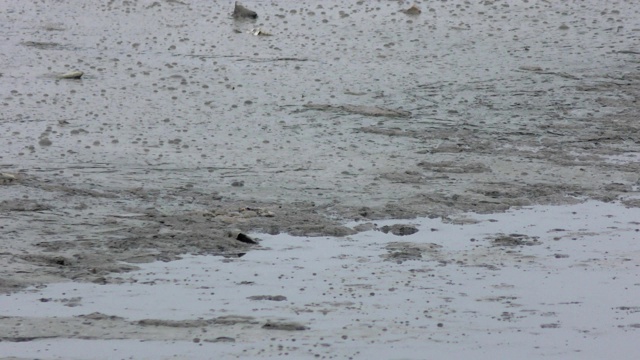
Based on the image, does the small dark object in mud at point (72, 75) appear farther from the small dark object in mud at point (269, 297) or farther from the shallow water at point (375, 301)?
the small dark object in mud at point (269, 297)

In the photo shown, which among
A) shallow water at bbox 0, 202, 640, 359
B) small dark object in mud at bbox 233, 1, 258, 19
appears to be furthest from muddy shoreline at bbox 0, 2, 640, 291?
shallow water at bbox 0, 202, 640, 359

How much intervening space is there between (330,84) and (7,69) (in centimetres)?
280

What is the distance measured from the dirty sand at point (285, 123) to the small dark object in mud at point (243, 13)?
2.5 inches

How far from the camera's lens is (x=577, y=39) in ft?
35.0

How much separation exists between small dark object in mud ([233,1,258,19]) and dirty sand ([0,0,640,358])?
0.06 meters

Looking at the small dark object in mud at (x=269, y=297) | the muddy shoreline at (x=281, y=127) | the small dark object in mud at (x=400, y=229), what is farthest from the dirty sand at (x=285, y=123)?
the small dark object in mud at (x=269, y=297)

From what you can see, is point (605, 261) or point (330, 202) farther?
point (330, 202)

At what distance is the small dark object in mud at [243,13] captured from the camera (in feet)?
36.3

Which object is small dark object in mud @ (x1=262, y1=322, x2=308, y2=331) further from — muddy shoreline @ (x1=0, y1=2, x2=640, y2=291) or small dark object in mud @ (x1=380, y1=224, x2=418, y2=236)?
small dark object in mud @ (x1=380, y1=224, x2=418, y2=236)

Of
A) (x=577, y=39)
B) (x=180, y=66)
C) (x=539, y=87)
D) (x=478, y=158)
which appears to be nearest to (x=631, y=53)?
(x=577, y=39)

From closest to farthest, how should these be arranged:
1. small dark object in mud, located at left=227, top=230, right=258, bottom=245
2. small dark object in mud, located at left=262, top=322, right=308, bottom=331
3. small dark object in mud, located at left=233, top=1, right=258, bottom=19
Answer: small dark object in mud, located at left=262, top=322, right=308, bottom=331 < small dark object in mud, located at left=227, top=230, right=258, bottom=245 < small dark object in mud, located at left=233, top=1, right=258, bottom=19

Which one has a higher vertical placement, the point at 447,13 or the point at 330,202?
the point at 447,13

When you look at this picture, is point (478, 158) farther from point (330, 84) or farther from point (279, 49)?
point (279, 49)

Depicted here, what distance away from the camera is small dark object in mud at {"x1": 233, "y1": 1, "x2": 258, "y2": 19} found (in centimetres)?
1106
